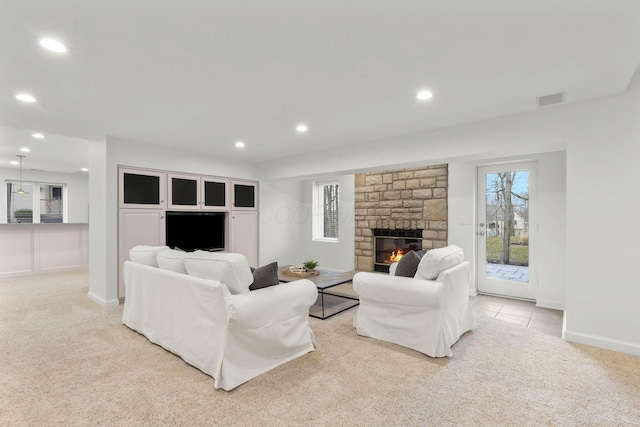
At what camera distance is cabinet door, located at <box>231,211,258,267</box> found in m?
5.80

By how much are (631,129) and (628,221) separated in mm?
779

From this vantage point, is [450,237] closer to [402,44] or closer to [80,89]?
[402,44]

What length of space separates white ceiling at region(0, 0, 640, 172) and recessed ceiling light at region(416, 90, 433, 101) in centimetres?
6

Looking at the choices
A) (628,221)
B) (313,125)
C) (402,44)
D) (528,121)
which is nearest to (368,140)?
(313,125)

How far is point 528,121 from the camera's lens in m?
3.22

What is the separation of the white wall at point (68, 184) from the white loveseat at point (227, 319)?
723 centimetres

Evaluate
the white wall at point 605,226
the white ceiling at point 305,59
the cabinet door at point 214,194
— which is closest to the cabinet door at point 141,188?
the cabinet door at point 214,194

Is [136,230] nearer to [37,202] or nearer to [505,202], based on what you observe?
[505,202]

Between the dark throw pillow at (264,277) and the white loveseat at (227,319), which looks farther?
the dark throw pillow at (264,277)

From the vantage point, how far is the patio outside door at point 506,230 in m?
4.33

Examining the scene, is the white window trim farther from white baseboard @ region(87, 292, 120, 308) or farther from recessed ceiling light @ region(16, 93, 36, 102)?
recessed ceiling light @ region(16, 93, 36, 102)

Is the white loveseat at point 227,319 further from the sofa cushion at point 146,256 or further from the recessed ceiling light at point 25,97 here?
the recessed ceiling light at point 25,97

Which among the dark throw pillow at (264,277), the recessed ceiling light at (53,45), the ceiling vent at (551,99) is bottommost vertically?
the dark throw pillow at (264,277)

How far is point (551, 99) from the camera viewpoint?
285 cm
